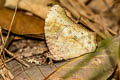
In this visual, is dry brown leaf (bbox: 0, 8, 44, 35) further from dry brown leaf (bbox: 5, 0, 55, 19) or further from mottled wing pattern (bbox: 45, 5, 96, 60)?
mottled wing pattern (bbox: 45, 5, 96, 60)

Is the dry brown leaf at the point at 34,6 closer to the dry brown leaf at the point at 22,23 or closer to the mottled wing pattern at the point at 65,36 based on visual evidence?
the dry brown leaf at the point at 22,23

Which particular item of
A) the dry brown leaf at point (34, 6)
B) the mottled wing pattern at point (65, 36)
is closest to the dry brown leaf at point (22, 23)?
the dry brown leaf at point (34, 6)

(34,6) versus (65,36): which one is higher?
(34,6)

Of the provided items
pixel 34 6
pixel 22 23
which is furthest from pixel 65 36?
pixel 34 6

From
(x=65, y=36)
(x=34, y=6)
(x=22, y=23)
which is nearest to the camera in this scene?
(x=65, y=36)

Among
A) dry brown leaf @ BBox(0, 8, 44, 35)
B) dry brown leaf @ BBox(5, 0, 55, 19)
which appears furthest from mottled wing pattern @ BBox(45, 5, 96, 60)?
dry brown leaf @ BBox(5, 0, 55, 19)

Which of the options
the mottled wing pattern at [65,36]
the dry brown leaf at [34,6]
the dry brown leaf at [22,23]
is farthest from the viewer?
Answer: the dry brown leaf at [34,6]

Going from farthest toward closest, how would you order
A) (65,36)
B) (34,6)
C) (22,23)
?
(34,6), (22,23), (65,36)

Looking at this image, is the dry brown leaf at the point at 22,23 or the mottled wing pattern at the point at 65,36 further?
the dry brown leaf at the point at 22,23

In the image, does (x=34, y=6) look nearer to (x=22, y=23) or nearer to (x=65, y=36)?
(x=22, y=23)

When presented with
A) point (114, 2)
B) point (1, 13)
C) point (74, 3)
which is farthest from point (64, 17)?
point (114, 2)
